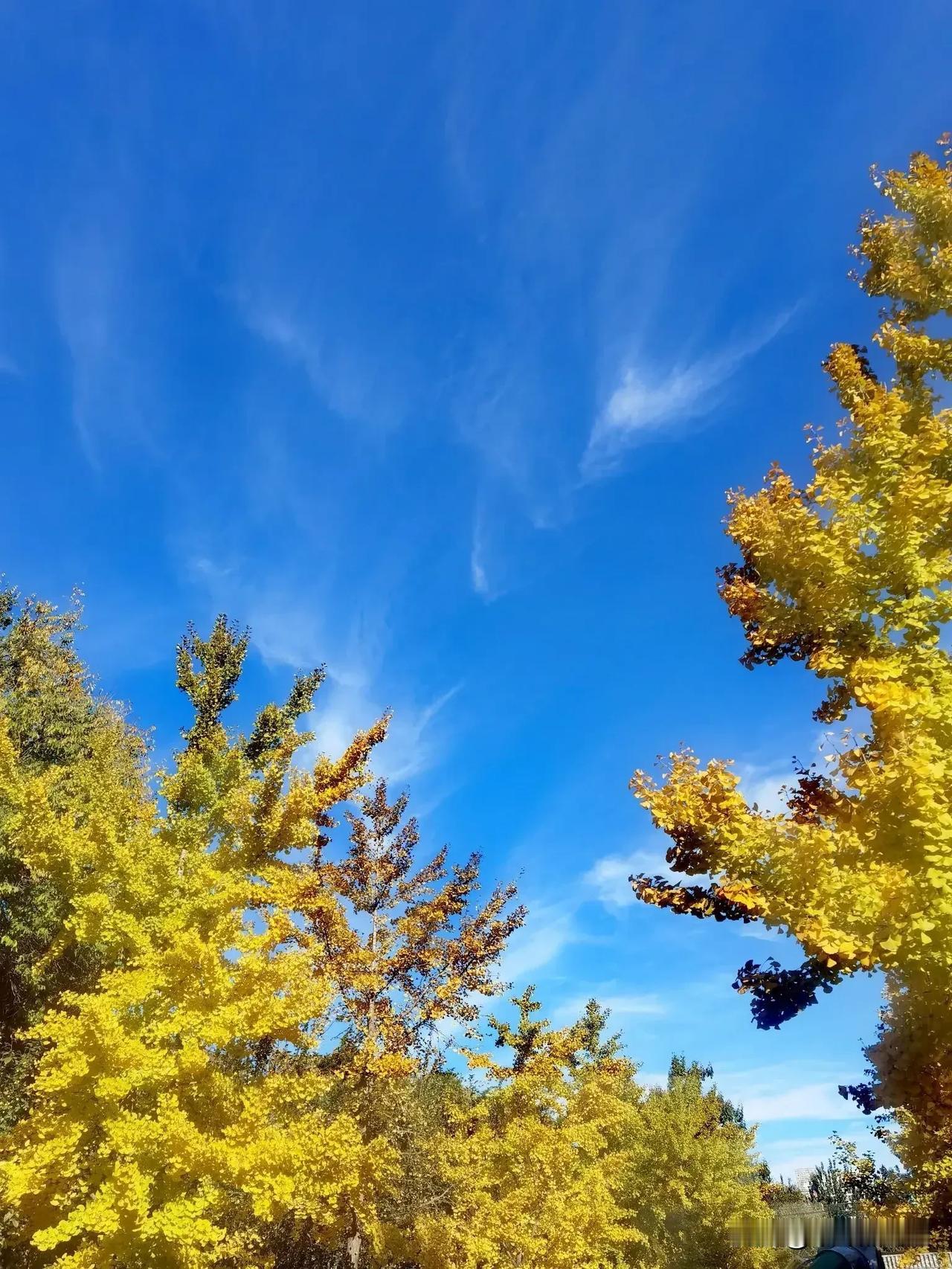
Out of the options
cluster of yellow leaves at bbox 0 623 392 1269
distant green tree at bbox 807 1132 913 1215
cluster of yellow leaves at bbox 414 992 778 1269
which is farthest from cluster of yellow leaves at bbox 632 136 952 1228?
cluster of yellow leaves at bbox 414 992 778 1269

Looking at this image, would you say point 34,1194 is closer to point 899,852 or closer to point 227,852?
point 227,852

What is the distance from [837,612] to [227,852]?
9.86 m

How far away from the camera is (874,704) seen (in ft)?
19.0

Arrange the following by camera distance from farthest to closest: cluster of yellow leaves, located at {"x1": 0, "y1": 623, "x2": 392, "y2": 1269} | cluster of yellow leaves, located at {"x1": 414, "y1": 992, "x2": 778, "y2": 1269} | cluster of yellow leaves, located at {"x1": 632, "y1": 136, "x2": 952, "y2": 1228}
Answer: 1. cluster of yellow leaves, located at {"x1": 414, "y1": 992, "x2": 778, "y2": 1269}
2. cluster of yellow leaves, located at {"x1": 0, "y1": 623, "x2": 392, "y2": 1269}
3. cluster of yellow leaves, located at {"x1": 632, "y1": 136, "x2": 952, "y2": 1228}

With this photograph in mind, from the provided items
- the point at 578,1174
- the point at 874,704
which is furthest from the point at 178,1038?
the point at 578,1174

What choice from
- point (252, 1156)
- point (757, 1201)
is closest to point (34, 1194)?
point (252, 1156)

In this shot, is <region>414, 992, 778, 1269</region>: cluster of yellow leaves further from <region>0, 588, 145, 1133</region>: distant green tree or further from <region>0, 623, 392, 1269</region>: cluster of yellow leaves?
<region>0, 588, 145, 1133</region>: distant green tree

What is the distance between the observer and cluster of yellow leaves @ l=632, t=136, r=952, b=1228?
17.4 ft

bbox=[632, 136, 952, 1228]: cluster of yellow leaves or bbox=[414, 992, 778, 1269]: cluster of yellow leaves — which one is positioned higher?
bbox=[632, 136, 952, 1228]: cluster of yellow leaves

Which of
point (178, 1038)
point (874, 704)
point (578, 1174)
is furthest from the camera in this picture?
point (578, 1174)

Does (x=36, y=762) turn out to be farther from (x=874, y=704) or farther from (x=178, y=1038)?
(x=874, y=704)

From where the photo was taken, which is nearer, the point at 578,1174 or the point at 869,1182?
the point at 869,1182

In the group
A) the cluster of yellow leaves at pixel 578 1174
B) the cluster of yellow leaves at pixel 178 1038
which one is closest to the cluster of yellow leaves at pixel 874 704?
the cluster of yellow leaves at pixel 178 1038

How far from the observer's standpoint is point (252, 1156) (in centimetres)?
928
